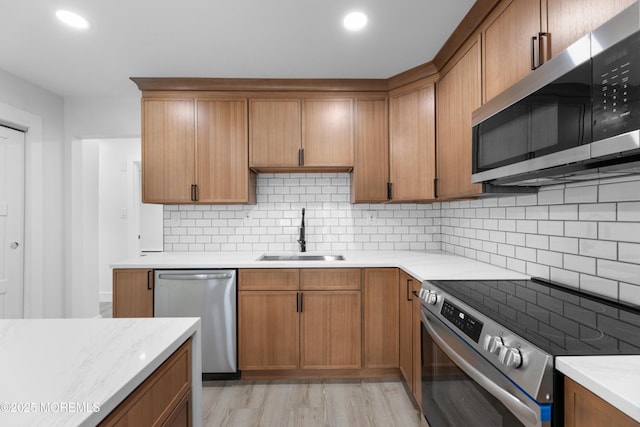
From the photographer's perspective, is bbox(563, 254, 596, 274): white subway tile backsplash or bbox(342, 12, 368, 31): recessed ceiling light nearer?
bbox(563, 254, 596, 274): white subway tile backsplash

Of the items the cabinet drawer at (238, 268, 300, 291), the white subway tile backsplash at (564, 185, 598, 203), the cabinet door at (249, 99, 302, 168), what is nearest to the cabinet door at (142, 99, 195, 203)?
the cabinet door at (249, 99, 302, 168)

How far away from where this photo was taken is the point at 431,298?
1.58 meters

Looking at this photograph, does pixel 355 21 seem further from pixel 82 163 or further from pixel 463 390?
pixel 82 163

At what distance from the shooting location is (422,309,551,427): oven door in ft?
3.05

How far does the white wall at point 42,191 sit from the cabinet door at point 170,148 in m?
1.15

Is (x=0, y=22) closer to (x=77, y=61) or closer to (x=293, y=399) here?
(x=77, y=61)

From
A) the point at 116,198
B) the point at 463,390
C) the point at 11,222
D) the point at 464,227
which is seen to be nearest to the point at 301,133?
the point at 464,227

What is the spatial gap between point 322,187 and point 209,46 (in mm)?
1486

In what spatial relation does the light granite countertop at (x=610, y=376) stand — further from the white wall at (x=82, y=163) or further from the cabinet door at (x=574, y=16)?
the white wall at (x=82, y=163)

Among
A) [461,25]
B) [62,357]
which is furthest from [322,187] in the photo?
[62,357]

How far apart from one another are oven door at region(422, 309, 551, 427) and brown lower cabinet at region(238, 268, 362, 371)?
0.81m

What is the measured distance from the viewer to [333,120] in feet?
9.13

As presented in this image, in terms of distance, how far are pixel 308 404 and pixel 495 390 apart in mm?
1517

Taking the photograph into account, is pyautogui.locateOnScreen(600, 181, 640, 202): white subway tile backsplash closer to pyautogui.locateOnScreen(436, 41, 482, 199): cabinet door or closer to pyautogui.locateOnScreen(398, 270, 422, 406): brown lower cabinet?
pyautogui.locateOnScreen(436, 41, 482, 199): cabinet door
